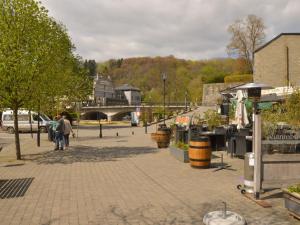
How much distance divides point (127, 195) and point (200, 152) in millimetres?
3646

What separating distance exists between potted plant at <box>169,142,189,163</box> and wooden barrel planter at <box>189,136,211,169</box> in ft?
4.46

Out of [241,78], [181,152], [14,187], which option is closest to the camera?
[14,187]

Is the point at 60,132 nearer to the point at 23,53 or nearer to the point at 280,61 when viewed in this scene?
the point at 23,53

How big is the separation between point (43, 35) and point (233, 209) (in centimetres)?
1056

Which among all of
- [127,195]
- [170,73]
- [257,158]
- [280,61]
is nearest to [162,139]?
[127,195]

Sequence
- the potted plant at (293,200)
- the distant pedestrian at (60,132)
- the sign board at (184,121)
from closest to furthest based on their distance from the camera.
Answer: the potted plant at (293,200)
the distant pedestrian at (60,132)
the sign board at (184,121)

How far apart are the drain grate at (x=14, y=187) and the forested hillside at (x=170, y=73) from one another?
62.6 meters

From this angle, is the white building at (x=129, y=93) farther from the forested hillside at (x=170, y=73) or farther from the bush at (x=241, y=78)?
the bush at (x=241, y=78)

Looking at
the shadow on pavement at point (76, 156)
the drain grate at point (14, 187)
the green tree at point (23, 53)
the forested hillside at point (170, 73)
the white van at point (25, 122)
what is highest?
the forested hillside at point (170, 73)

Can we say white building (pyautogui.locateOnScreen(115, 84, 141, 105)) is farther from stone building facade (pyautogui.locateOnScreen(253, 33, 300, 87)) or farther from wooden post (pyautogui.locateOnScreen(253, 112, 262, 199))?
wooden post (pyautogui.locateOnScreen(253, 112, 262, 199))

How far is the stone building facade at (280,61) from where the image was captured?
42156 mm

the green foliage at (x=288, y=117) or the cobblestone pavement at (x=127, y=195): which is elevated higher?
the green foliage at (x=288, y=117)

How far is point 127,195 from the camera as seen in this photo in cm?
772

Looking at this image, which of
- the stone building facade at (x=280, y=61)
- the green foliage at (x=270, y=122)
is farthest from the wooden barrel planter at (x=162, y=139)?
the stone building facade at (x=280, y=61)
